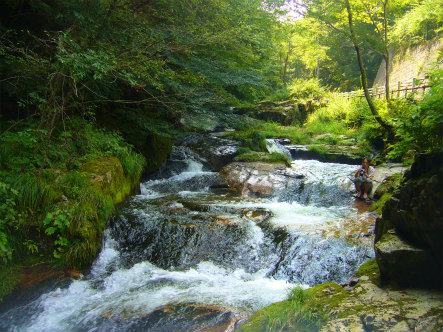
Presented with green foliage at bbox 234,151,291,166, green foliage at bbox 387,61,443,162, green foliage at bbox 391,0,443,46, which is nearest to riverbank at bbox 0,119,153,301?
green foliage at bbox 387,61,443,162

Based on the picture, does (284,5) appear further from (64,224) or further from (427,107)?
(64,224)

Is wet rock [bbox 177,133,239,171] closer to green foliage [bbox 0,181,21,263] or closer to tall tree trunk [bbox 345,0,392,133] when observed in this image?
tall tree trunk [bbox 345,0,392,133]

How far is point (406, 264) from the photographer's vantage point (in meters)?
3.03

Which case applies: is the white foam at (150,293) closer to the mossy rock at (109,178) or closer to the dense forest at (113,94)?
the dense forest at (113,94)

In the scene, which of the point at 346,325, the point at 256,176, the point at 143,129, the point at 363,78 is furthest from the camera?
the point at 363,78

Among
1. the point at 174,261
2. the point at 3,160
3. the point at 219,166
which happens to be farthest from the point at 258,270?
the point at 219,166

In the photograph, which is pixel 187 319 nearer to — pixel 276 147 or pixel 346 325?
pixel 346 325

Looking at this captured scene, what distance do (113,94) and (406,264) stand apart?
23.0ft

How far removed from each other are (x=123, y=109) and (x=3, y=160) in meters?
3.78

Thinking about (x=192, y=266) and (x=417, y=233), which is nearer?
(x=417, y=233)

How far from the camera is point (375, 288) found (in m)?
3.24

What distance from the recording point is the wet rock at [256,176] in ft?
29.2

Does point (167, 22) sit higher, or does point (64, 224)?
point (167, 22)

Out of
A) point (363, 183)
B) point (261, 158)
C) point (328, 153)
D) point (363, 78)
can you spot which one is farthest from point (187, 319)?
point (363, 78)
